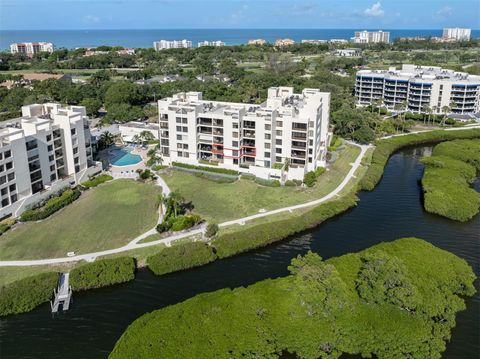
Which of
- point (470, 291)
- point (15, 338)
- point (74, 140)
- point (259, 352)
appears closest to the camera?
point (259, 352)

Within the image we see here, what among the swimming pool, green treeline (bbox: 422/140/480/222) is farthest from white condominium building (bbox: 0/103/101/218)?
green treeline (bbox: 422/140/480/222)

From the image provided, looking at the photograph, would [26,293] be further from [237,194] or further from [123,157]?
[123,157]

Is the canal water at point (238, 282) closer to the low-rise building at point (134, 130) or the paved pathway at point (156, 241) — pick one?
the paved pathway at point (156, 241)

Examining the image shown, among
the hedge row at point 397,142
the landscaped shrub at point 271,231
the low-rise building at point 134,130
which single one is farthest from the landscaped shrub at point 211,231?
the low-rise building at point 134,130

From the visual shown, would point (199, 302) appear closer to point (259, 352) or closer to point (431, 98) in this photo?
point (259, 352)

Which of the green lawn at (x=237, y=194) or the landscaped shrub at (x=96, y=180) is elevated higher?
the landscaped shrub at (x=96, y=180)

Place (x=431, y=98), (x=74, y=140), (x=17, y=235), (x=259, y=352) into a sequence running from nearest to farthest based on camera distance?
(x=259, y=352)
(x=17, y=235)
(x=74, y=140)
(x=431, y=98)

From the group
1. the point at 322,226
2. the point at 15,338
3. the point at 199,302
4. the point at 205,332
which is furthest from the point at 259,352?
the point at 322,226
